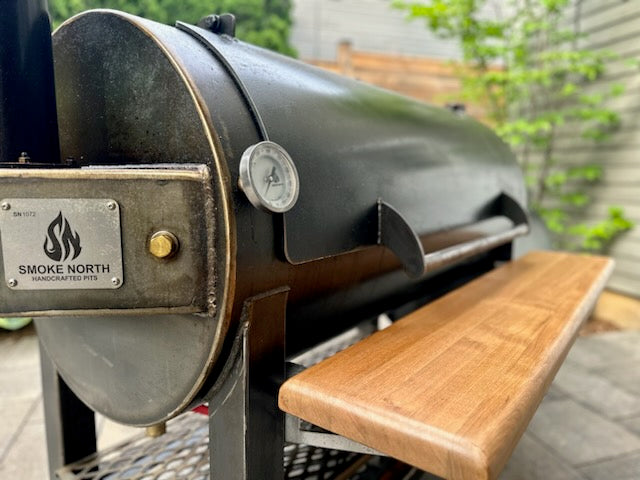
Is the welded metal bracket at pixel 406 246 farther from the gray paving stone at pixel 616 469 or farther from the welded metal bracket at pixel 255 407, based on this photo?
the gray paving stone at pixel 616 469

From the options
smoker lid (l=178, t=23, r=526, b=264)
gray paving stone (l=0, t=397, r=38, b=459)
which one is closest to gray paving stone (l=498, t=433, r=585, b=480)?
smoker lid (l=178, t=23, r=526, b=264)

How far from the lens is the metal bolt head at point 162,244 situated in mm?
727

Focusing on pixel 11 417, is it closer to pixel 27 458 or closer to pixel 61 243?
pixel 27 458

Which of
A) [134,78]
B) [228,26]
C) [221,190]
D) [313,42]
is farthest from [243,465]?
[313,42]

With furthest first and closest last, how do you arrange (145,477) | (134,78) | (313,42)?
(313,42) < (145,477) < (134,78)

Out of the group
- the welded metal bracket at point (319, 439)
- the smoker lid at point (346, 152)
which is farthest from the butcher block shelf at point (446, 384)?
the smoker lid at point (346, 152)

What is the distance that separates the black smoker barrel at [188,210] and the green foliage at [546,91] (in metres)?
3.01

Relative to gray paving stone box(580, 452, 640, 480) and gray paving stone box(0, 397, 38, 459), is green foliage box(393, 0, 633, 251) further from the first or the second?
gray paving stone box(0, 397, 38, 459)

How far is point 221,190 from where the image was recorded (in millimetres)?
722

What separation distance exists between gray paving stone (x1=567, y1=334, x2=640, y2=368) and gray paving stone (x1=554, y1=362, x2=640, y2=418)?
0.47 ft

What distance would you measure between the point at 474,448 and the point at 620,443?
1.73 metres

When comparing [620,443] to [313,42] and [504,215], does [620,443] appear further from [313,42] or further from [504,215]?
[313,42]

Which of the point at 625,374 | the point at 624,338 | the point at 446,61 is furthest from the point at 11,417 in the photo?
the point at 446,61

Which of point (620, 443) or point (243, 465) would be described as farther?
point (620, 443)
